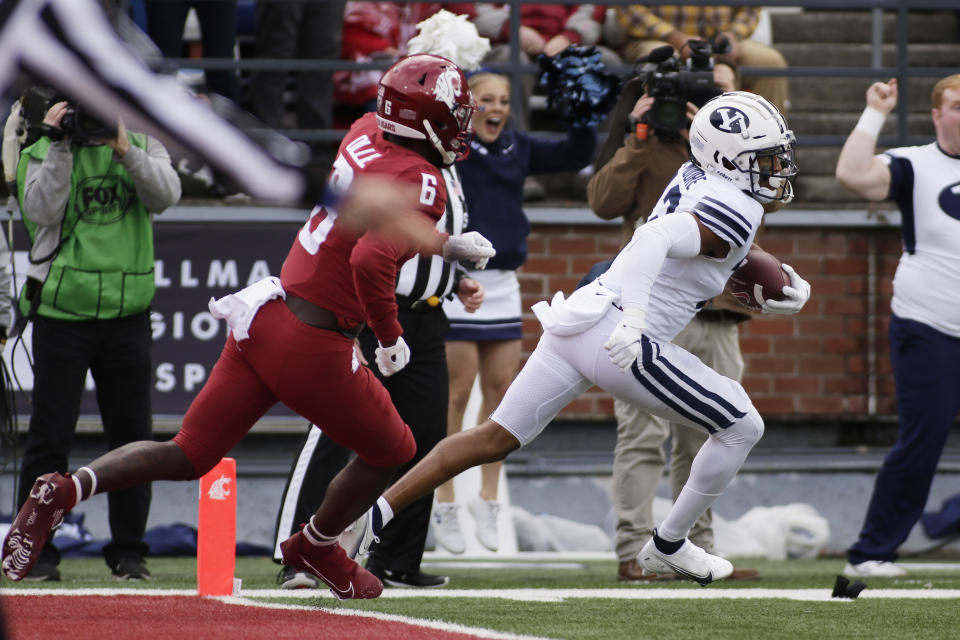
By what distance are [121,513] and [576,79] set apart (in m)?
2.54

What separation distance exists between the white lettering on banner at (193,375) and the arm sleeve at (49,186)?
2.06 metres

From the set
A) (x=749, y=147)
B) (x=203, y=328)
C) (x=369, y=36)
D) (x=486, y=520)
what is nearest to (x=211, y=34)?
(x=369, y=36)

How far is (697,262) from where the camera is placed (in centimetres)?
464

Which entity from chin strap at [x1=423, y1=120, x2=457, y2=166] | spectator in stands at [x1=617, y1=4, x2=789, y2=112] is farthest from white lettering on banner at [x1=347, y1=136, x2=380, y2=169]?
spectator in stands at [x1=617, y1=4, x2=789, y2=112]

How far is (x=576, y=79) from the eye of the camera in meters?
6.14

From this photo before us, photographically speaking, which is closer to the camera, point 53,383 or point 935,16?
A: point 53,383

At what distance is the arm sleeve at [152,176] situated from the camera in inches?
222

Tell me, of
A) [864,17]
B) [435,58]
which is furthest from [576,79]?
[864,17]

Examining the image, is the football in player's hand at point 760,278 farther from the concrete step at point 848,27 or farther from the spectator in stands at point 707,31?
the concrete step at point 848,27

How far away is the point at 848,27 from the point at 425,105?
6.33 m

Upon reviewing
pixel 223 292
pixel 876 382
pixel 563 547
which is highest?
pixel 223 292

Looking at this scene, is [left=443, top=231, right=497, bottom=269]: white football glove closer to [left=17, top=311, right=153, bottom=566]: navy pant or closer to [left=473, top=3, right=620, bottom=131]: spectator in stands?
[left=17, top=311, right=153, bottom=566]: navy pant

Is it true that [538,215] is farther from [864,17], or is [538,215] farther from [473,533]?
[864,17]

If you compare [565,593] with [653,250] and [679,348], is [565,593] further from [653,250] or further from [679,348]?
[653,250]
